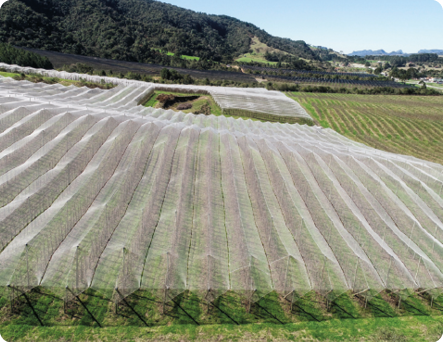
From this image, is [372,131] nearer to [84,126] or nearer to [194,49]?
[84,126]

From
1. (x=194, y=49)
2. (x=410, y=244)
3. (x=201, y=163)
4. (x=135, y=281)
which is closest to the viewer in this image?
(x=135, y=281)

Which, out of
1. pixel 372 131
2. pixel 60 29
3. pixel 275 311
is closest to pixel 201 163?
pixel 275 311

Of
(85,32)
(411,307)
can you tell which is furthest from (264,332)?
(85,32)

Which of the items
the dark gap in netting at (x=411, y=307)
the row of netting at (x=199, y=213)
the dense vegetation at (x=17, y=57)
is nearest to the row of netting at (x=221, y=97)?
the dense vegetation at (x=17, y=57)

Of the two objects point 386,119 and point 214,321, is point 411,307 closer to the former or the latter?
point 214,321

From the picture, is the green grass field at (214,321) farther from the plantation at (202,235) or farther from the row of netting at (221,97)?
the row of netting at (221,97)

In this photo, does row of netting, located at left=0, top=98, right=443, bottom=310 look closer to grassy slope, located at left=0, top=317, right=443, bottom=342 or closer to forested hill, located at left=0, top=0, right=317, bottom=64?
grassy slope, located at left=0, top=317, right=443, bottom=342
